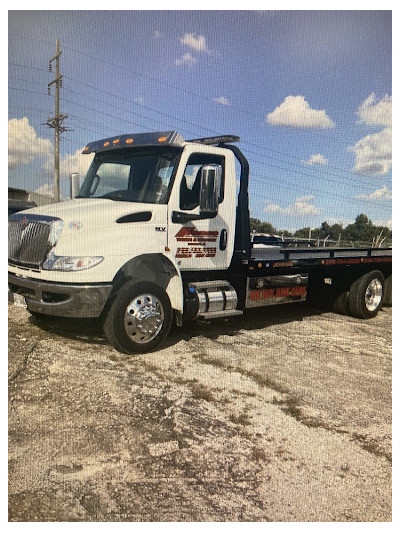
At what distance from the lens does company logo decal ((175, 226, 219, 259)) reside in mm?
4914

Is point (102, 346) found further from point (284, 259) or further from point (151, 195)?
point (284, 259)

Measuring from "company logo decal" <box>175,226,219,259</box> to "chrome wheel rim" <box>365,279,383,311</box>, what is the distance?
3.86 m

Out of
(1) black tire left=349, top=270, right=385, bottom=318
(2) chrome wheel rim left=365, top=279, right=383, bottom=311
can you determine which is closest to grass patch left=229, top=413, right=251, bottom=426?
(1) black tire left=349, top=270, right=385, bottom=318

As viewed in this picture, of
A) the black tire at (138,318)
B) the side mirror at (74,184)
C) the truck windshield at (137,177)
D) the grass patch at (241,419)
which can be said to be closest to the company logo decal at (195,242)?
the truck windshield at (137,177)

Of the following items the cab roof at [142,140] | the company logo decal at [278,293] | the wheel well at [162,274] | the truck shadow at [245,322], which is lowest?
the truck shadow at [245,322]

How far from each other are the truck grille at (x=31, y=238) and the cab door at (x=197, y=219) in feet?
4.32

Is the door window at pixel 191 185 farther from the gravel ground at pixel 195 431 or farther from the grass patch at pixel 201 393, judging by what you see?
the grass patch at pixel 201 393

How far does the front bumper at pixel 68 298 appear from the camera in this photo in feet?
13.5

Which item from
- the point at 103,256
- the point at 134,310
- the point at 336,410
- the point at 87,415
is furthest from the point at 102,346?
the point at 336,410

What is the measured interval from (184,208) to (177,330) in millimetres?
1750

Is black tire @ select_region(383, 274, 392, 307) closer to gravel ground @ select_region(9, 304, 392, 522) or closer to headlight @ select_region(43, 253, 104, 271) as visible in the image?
gravel ground @ select_region(9, 304, 392, 522)

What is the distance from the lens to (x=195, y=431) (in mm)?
3057

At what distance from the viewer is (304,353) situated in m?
5.05

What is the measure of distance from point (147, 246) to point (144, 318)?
79cm
